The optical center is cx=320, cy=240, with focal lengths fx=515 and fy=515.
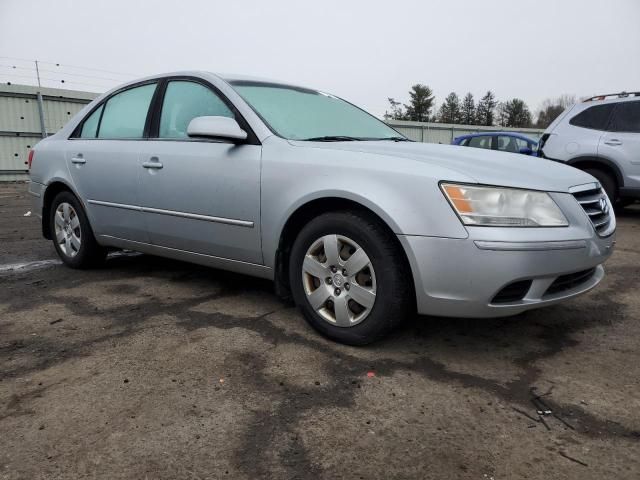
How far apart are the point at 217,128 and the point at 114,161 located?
4.22 feet

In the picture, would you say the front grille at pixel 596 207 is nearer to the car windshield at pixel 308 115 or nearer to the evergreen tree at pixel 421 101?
the car windshield at pixel 308 115

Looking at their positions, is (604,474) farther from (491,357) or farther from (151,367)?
(151,367)

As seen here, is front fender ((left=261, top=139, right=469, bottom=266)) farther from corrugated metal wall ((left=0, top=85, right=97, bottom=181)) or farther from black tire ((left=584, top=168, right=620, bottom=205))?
corrugated metal wall ((left=0, top=85, right=97, bottom=181))

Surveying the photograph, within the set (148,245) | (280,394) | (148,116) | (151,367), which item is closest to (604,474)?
(280,394)

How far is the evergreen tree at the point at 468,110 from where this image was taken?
75625 millimetres

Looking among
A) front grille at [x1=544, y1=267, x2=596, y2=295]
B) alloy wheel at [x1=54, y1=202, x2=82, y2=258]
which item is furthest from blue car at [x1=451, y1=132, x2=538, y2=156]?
front grille at [x1=544, y1=267, x2=596, y2=295]

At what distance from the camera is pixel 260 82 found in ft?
11.7

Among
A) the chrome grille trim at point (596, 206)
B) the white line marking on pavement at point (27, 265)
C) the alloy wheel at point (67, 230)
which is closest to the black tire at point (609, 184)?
the chrome grille trim at point (596, 206)

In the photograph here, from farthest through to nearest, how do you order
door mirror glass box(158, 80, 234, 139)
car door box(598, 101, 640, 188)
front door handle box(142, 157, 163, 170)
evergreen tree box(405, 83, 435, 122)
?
1. evergreen tree box(405, 83, 435, 122)
2. car door box(598, 101, 640, 188)
3. front door handle box(142, 157, 163, 170)
4. door mirror glass box(158, 80, 234, 139)

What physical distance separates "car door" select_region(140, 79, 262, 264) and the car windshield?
203 millimetres

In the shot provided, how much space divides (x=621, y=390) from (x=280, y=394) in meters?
1.47

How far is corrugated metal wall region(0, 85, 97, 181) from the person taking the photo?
14.0 m

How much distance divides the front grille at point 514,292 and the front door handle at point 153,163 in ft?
7.56

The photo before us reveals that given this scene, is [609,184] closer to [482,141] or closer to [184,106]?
[482,141]
